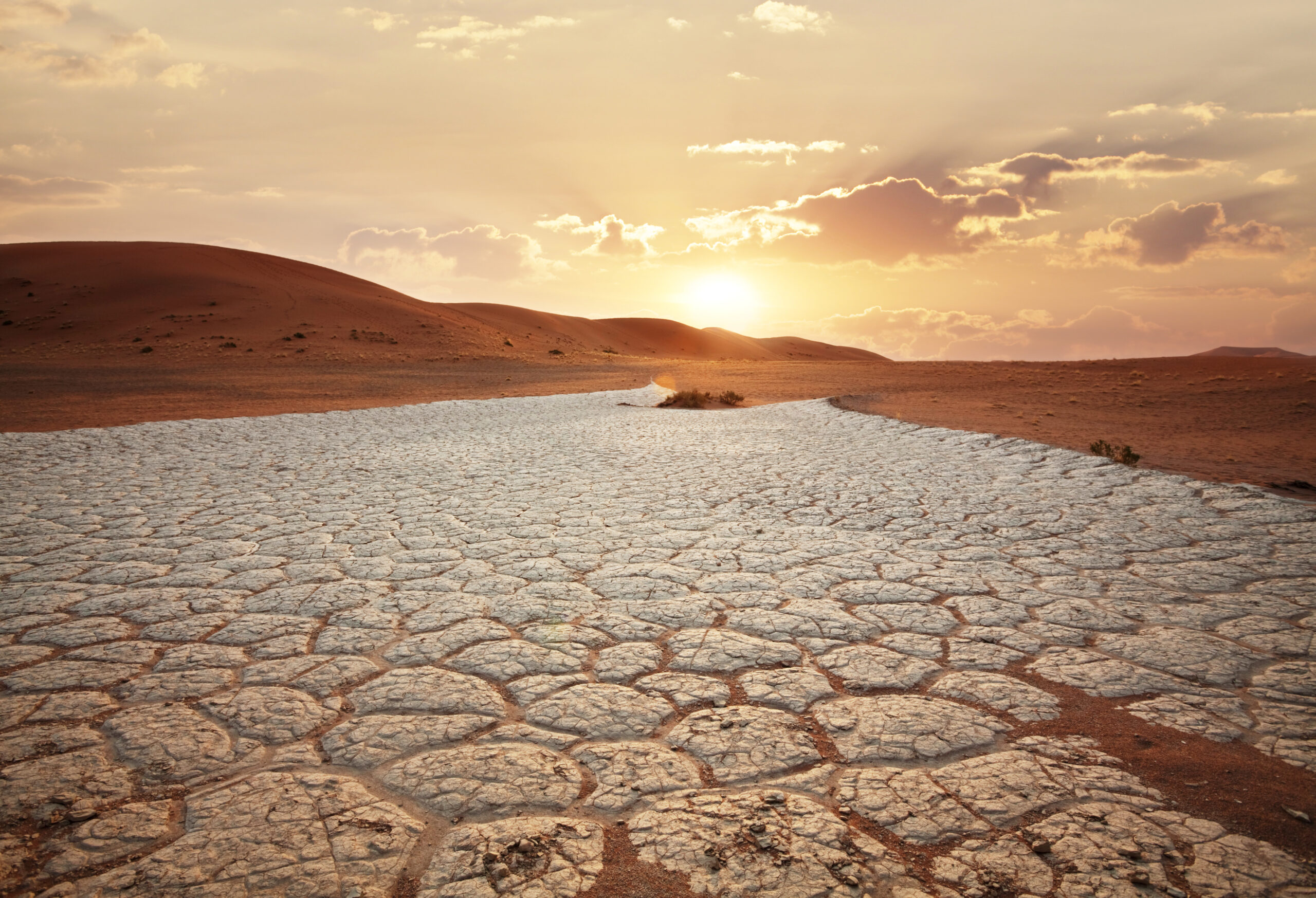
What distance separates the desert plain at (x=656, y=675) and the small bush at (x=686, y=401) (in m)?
7.58

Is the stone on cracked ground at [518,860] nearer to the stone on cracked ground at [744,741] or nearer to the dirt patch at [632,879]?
the dirt patch at [632,879]

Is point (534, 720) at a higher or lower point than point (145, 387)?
lower

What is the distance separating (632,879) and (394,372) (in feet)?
89.2

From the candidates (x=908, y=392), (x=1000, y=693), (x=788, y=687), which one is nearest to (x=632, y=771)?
(x=788, y=687)

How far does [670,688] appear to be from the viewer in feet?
10.2

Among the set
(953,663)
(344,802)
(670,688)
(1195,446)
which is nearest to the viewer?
(344,802)

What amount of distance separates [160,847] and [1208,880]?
3.24 m

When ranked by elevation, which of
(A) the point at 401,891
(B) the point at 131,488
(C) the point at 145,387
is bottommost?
(A) the point at 401,891

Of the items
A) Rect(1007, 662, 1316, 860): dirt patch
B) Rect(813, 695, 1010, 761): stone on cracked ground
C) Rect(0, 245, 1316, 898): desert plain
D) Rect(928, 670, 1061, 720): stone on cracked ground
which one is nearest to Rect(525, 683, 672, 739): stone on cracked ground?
Rect(0, 245, 1316, 898): desert plain

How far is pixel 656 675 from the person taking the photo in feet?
10.6

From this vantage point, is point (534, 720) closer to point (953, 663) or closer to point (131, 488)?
point (953, 663)

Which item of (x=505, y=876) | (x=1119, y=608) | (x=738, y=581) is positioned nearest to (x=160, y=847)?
(x=505, y=876)

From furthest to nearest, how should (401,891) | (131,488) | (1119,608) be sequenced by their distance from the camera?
1. (131,488)
2. (1119,608)
3. (401,891)

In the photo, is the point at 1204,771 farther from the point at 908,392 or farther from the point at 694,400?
the point at 908,392
